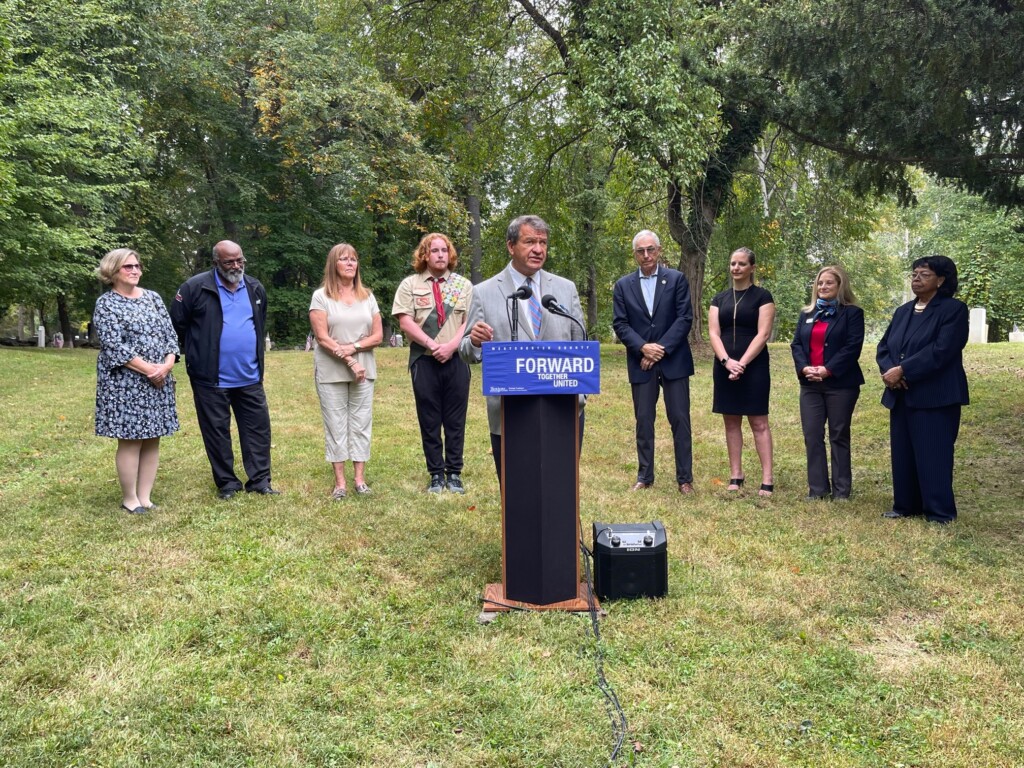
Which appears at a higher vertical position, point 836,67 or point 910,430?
point 836,67

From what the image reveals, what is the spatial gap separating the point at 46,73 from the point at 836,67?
63.6 ft

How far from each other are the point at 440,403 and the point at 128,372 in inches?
93.8

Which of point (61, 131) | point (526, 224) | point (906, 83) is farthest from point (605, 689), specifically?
point (61, 131)

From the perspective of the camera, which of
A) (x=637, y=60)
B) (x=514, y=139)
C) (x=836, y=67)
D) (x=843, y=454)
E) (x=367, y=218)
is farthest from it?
(x=367, y=218)

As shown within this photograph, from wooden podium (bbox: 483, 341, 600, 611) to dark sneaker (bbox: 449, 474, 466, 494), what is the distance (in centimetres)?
248

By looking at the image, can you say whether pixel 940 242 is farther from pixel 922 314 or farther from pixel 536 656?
pixel 536 656

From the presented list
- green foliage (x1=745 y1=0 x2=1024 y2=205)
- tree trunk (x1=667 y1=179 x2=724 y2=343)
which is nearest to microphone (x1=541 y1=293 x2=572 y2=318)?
green foliage (x1=745 y1=0 x2=1024 y2=205)

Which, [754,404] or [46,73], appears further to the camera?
[46,73]

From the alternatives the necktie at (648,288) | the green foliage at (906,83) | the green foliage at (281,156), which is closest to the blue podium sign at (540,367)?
the necktie at (648,288)

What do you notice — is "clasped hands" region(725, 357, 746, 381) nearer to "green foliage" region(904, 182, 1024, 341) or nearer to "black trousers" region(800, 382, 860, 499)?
"black trousers" region(800, 382, 860, 499)

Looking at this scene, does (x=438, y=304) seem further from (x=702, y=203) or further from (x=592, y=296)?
(x=592, y=296)

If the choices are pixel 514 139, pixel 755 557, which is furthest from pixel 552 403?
pixel 514 139

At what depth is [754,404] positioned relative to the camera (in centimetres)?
639

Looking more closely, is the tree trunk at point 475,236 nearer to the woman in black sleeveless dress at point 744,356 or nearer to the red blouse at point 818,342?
the woman in black sleeveless dress at point 744,356
